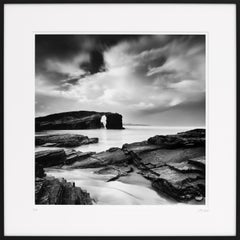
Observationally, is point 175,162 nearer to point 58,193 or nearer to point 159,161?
point 159,161

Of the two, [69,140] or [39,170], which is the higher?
[69,140]

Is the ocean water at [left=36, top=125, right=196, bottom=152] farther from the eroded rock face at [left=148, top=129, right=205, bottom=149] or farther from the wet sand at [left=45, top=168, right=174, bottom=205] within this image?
the wet sand at [left=45, top=168, right=174, bottom=205]

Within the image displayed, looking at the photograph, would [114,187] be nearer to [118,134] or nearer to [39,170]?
[118,134]

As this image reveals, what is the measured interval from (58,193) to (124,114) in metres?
0.65

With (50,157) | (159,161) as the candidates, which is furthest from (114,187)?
(50,157)

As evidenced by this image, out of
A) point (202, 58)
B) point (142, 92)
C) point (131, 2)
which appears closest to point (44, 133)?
point (142, 92)

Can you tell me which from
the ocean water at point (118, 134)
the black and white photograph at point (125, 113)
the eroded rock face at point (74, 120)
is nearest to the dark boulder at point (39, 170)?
the black and white photograph at point (125, 113)

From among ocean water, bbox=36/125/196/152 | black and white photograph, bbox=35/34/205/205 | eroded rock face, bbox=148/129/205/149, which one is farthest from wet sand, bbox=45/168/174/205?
eroded rock face, bbox=148/129/205/149

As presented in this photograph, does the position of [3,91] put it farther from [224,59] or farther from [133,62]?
[224,59]

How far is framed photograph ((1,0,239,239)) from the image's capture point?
5.89 feet

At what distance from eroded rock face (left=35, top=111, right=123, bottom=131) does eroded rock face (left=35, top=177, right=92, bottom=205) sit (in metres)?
0.34

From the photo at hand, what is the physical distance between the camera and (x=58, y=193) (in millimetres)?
1812

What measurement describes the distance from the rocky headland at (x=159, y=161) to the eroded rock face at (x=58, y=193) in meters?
0.02

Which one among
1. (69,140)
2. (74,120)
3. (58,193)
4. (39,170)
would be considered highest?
(74,120)
